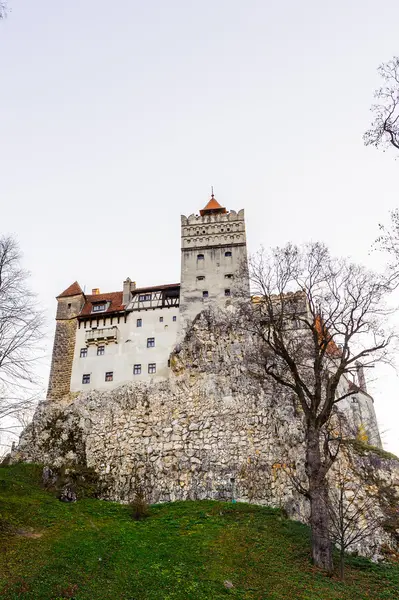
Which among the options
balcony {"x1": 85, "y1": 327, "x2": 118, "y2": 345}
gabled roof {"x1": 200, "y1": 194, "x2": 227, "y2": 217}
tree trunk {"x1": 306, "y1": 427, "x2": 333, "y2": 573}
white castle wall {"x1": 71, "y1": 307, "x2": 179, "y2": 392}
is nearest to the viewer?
tree trunk {"x1": 306, "y1": 427, "x2": 333, "y2": 573}

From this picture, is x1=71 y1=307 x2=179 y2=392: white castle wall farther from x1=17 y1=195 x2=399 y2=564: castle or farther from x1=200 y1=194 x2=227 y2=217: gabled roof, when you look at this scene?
x1=200 y1=194 x2=227 y2=217: gabled roof

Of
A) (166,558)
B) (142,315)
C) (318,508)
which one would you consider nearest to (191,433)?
(142,315)

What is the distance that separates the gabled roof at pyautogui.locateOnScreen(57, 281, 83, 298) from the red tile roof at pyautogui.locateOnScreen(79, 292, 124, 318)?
41.9 inches

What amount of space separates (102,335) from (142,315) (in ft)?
11.6

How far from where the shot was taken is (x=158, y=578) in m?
16.0

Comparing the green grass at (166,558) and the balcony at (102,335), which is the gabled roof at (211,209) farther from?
the green grass at (166,558)

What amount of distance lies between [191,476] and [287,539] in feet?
31.0

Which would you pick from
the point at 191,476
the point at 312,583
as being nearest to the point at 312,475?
the point at 312,583

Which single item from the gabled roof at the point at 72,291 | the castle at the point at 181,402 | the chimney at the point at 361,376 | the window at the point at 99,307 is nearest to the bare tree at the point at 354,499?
the castle at the point at 181,402

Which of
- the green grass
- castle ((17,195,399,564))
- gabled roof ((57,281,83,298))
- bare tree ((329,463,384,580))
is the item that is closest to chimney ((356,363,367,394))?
castle ((17,195,399,564))

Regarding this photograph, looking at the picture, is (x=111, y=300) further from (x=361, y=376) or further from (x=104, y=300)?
(x=361, y=376)

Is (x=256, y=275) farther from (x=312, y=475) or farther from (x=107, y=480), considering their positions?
(x=107, y=480)

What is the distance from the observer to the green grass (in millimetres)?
15000

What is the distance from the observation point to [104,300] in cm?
4094
